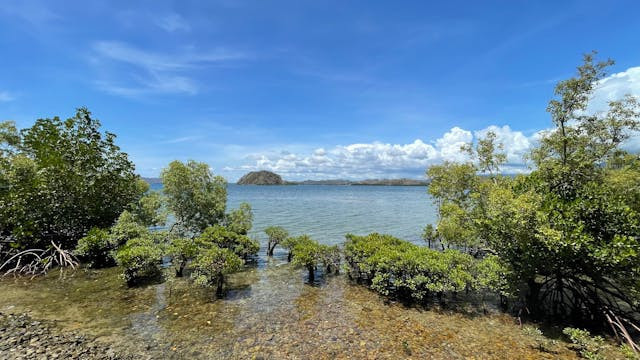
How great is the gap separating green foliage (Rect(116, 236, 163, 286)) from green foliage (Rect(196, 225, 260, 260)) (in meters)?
3.06

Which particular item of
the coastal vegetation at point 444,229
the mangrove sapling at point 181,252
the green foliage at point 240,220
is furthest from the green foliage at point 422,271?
the green foliage at point 240,220

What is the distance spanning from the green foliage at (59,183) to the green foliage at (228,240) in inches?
336

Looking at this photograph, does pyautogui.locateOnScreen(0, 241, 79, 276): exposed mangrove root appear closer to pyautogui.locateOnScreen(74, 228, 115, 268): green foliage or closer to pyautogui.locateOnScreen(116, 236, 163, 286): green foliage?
pyautogui.locateOnScreen(74, 228, 115, 268): green foliage

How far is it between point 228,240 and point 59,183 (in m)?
11.5

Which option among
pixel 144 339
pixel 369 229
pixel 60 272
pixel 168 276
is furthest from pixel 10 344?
pixel 369 229

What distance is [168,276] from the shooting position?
1558 cm

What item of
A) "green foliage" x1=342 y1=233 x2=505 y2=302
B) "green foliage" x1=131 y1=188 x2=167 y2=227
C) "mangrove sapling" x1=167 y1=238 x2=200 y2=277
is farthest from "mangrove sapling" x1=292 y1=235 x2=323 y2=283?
"green foliage" x1=131 y1=188 x2=167 y2=227

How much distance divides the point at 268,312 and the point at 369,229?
78.6 ft

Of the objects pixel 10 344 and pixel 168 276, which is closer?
Answer: pixel 10 344

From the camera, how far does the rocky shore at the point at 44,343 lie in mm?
8625

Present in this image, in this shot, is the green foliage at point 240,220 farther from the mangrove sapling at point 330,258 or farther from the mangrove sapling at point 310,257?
the mangrove sapling at point 330,258

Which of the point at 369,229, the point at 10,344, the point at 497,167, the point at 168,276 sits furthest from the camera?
the point at 369,229

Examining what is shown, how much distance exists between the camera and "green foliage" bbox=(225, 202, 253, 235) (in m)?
21.4

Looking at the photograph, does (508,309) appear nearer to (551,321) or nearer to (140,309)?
(551,321)
